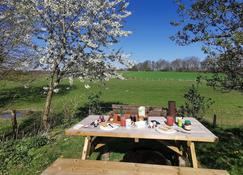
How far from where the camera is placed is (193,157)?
3.84m

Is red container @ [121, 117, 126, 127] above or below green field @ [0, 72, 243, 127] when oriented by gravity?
above

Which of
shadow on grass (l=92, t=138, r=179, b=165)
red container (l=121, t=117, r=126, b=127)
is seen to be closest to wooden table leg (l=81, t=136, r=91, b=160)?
shadow on grass (l=92, t=138, r=179, b=165)

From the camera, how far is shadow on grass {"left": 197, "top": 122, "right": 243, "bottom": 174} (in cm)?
484

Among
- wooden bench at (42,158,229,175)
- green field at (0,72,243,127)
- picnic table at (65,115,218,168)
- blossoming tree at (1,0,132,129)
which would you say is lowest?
green field at (0,72,243,127)

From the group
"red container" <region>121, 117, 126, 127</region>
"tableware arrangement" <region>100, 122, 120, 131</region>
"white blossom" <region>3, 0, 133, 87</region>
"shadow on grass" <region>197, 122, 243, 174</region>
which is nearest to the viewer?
"tableware arrangement" <region>100, 122, 120, 131</region>

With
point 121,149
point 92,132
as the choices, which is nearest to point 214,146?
point 121,149

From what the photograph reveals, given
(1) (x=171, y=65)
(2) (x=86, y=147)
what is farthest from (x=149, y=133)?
(1) (x=171, y=65)

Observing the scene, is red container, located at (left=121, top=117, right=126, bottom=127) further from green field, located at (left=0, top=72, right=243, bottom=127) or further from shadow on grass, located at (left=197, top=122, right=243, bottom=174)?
green field, located at (left=0, top=72, right=243, bottom=127)

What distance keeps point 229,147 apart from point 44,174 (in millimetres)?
5284

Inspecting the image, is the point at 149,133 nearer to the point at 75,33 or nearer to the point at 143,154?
the point at 143,154

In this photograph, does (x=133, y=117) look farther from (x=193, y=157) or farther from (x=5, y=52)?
(x=5, y=52)

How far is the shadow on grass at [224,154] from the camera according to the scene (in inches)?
191

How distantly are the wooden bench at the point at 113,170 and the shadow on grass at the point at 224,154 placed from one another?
2.29 meters

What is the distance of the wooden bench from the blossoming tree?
219 inches
